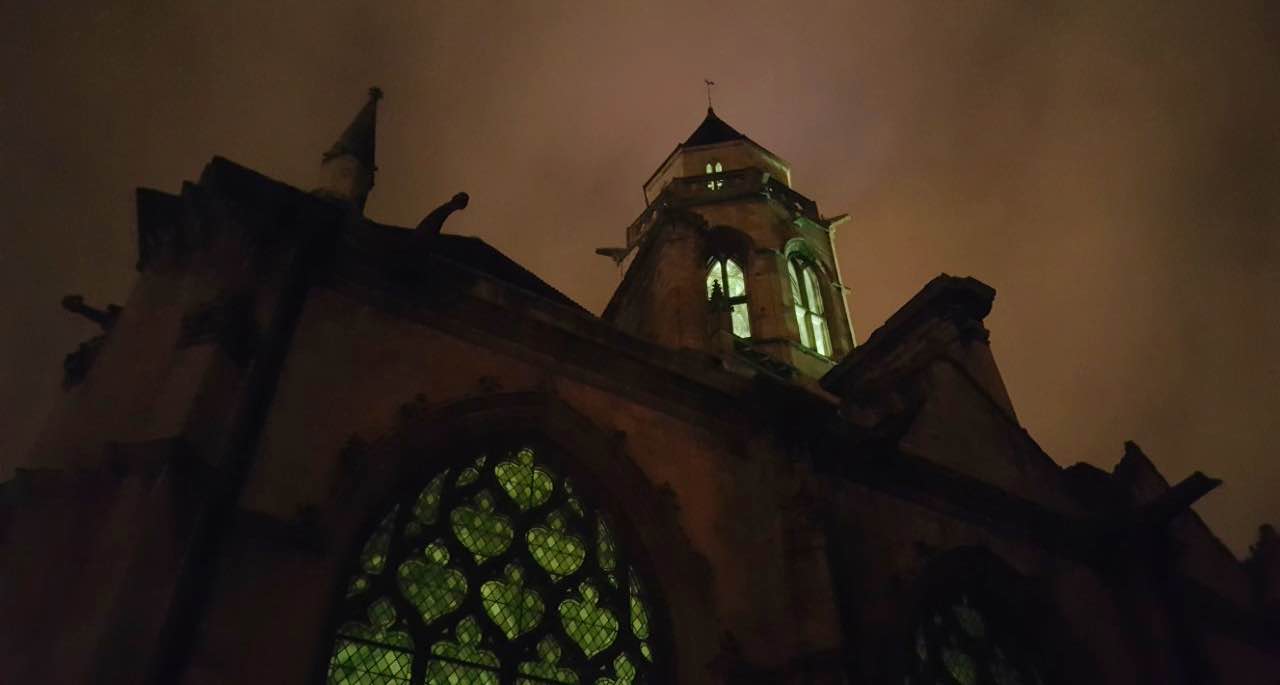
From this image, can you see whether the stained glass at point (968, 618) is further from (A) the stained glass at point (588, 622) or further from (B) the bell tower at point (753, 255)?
(B) the bell tower at point (753, 255)

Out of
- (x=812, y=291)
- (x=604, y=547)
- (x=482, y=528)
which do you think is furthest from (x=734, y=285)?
(x=482, y=528)

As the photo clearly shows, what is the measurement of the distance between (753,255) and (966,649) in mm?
13831

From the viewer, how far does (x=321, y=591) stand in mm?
5996

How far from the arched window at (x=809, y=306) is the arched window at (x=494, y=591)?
13806 millimetres

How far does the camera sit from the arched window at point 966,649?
870 centimetres

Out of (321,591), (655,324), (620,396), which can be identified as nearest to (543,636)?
(321,591)

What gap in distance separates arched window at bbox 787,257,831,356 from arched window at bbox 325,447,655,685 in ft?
45.3

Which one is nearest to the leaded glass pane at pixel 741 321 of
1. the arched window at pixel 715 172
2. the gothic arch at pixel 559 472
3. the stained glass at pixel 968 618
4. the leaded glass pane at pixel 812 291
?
the leaded glass pane at pixel 812 291

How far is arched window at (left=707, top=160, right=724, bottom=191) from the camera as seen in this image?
24250mm

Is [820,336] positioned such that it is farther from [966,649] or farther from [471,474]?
[471,474]

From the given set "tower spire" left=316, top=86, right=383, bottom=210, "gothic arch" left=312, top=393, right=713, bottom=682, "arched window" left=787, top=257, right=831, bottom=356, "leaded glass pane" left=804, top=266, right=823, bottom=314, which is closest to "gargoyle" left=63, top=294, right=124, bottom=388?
"tower spire" left=316, top=86, right=383, bottom=210

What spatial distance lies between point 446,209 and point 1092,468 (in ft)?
28.2

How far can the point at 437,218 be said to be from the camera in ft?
25.7

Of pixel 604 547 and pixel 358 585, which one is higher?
pixel 604 547
